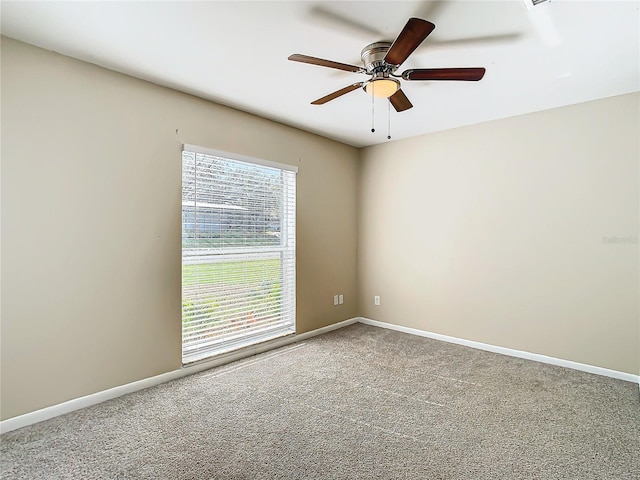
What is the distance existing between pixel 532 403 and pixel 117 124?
3680 mm

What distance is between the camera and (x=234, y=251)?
3385 millimetres

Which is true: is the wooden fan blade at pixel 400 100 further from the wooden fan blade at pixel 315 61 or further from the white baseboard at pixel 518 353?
the white baseboard at pixel 518 353

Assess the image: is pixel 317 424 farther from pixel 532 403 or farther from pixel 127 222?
pixel 127 222

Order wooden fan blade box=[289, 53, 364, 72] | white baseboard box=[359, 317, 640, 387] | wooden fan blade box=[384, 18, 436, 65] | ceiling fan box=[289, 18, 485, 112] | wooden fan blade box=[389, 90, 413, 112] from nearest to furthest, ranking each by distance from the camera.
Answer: wooden fan blade box=[384, 18, 436, 65], ceiling fan box=[289, 18, 485, 112], wooden fan blade box=[289, 53, 364, 72], wooden fan blade box=[389, 90, 413, 112], white baseboard box=[359, 317, 640, 387]

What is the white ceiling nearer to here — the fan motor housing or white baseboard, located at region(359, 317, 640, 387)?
the fan motor housing

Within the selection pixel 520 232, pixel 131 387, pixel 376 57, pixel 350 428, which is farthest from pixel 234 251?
pixel 520 232

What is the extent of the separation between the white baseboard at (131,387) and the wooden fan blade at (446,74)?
110 inches

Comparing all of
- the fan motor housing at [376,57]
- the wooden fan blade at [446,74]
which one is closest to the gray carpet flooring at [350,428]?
the wooden fan blade at [446,74]

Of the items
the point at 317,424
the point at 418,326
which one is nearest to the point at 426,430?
the point at 317,424

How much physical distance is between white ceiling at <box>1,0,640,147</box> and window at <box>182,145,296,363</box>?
70 cm

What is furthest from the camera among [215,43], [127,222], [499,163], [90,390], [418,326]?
[418,326]

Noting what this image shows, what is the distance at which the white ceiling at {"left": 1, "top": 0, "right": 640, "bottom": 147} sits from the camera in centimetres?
189

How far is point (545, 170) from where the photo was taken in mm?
3363

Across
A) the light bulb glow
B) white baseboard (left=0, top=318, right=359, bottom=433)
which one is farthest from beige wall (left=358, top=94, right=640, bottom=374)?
the light bulb glow
